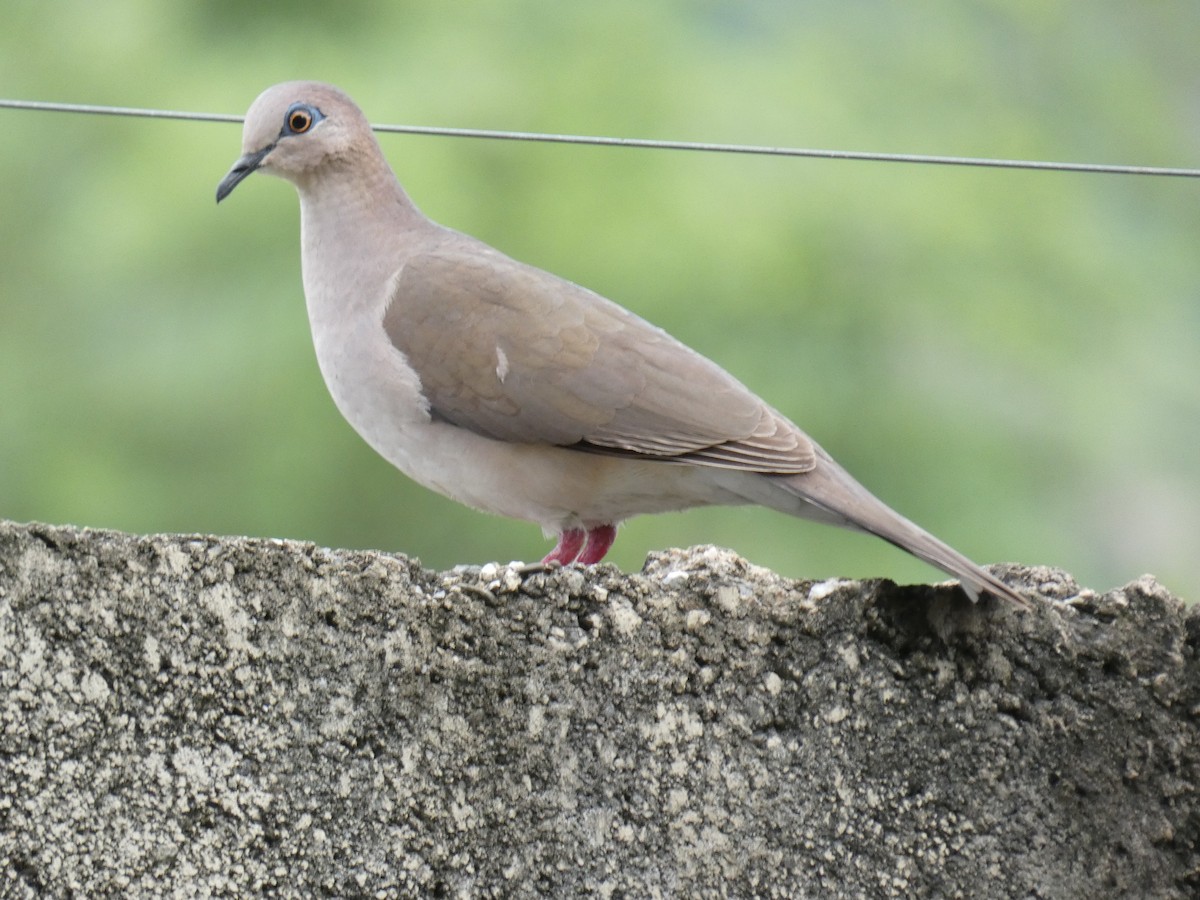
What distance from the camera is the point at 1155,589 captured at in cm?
254

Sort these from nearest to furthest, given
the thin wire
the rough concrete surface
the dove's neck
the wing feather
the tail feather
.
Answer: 1. the rough concrete surface
2. the tail feather
3. the wing feather
4. the thin wire
5. the dove's neck

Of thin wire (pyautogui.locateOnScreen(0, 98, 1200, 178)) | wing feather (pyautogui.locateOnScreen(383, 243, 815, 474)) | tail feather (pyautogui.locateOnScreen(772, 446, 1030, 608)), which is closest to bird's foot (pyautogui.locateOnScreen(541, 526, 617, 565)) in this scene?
wing feather (pyautogui.locateOnScreen(383, 243, 815, 474))

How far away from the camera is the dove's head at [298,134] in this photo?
356 cm

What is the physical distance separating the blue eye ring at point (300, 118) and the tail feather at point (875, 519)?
139 cm

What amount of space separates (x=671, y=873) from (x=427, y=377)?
1347 millimetres

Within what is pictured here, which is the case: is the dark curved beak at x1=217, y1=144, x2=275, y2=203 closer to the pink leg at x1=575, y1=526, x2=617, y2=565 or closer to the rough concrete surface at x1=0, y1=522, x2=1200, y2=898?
the pink leg at x1=575, y1=526, x2=617, y2=565

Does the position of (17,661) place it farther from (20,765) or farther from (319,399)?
(319,399)

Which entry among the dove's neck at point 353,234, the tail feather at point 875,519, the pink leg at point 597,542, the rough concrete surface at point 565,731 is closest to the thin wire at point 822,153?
the dove's neck at point 353,234

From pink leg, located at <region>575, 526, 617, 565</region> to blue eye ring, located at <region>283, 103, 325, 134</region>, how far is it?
1.10 metres

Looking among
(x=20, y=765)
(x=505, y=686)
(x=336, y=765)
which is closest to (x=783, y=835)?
(x=505, y=686)

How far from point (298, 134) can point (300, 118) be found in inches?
1.6

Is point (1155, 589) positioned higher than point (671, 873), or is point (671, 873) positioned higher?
point (1155, 589)

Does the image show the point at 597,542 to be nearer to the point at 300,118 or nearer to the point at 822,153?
the point at 822,153

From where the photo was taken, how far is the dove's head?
3.56 meters
